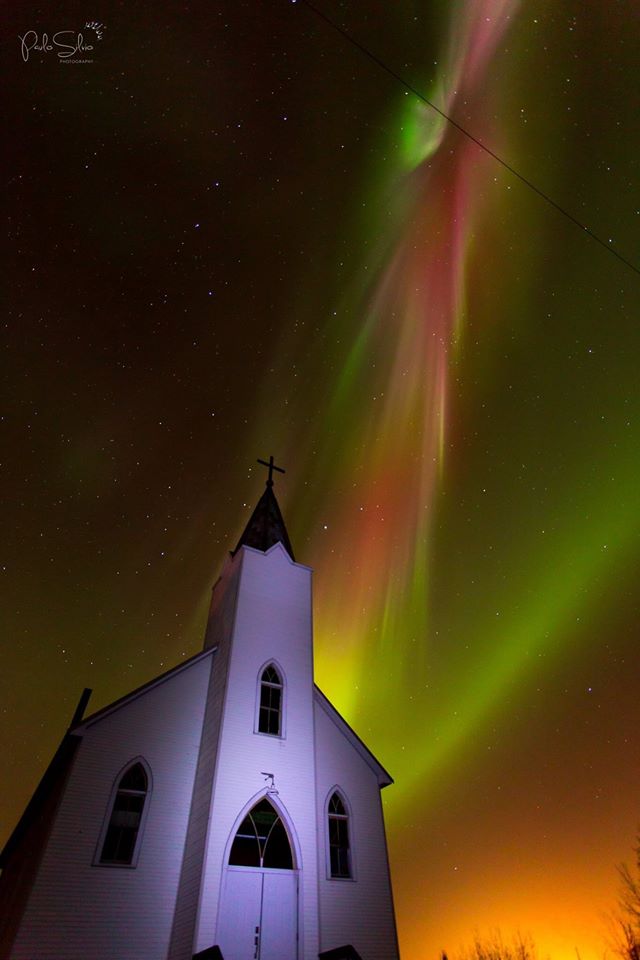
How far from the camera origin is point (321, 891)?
42.9 feet

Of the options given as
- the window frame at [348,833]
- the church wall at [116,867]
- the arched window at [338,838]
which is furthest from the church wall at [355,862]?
the church wall at [116,867]

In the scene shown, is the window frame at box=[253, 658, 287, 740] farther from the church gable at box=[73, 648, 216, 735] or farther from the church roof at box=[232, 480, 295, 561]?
the church roof at box=[232, 480, 295, 561]

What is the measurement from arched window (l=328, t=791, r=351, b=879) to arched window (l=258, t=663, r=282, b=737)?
2742 millimetres

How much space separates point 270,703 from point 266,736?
1.07m

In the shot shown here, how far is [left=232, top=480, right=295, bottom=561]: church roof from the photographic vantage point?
1912 cm

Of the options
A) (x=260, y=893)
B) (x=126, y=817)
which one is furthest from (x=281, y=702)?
(x=126, y=817)

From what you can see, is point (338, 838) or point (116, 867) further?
point (338, 838)

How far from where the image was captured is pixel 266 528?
19.9 metres

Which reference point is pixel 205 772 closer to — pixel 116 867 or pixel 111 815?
pixel 111 815

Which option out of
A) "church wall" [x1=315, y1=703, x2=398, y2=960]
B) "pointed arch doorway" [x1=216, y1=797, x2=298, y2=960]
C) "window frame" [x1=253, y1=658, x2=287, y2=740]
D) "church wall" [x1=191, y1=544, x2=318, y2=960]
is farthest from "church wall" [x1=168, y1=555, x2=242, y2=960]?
"church wall" [x1=315, y1=703, x2=398, y2=960]

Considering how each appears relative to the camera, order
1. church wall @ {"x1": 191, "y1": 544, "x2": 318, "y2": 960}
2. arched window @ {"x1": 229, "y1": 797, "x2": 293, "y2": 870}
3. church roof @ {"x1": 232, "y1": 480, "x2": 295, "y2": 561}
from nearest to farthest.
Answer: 1. church wall @ {"x1": 191, "y1": 544, "x2": 318, "y2": 960}
2. arched window @ {"x1": 229, "y1": 797, "x2": 293, "y2": 870}
3. church roof @ {"x1": 232, "y1": 480, "x2": 295, "y2": 561}

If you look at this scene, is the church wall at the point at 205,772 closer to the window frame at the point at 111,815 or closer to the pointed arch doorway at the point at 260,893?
the pointed arch doorway at the point at 260,893

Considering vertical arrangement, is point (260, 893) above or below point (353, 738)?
below

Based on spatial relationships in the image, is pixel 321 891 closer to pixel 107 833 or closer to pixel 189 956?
pixel 189 956
